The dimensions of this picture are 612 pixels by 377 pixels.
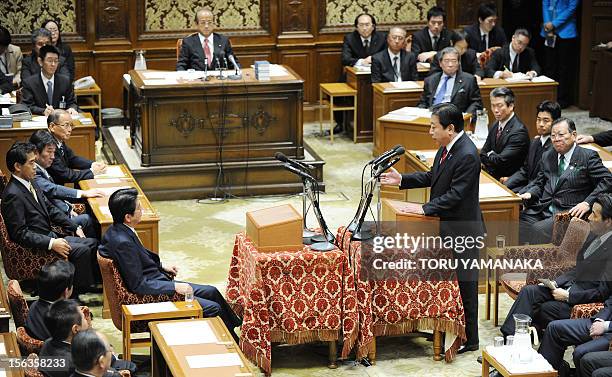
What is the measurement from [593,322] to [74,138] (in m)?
5.34

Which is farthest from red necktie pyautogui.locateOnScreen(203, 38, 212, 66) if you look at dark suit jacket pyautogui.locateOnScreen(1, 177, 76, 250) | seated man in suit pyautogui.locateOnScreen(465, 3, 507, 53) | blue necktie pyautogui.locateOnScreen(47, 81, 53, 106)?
dark suit jacket pyautogui.locateOnScreen(1, 177, 76, 250)

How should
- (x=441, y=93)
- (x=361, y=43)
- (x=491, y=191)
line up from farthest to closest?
(x=361, y=43)
(x=441, y=93)
(x=491, y=191)

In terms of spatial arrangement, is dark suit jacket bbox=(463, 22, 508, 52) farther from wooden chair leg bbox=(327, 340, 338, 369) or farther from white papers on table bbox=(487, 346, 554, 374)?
white papers on table bbox=(487, 346, 554, 374)

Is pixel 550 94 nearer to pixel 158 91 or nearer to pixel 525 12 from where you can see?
pixel 525 12

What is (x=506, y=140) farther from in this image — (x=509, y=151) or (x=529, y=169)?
(x=529, y=169)

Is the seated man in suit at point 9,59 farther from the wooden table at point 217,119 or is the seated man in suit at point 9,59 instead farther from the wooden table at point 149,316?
the wooden table at point 149,316

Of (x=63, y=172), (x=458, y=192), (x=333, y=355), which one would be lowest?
(x=333, y=355)

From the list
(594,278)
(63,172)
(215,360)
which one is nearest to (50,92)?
(63,172)

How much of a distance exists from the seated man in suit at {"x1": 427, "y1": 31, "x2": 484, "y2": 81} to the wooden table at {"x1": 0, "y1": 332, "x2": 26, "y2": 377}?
7.01 m

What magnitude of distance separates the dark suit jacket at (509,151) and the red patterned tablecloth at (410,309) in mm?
2411

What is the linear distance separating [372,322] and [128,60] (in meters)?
7.07

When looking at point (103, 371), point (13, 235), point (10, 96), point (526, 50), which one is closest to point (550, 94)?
point (526, 50)

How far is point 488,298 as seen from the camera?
816 cm

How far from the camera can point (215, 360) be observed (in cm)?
598
